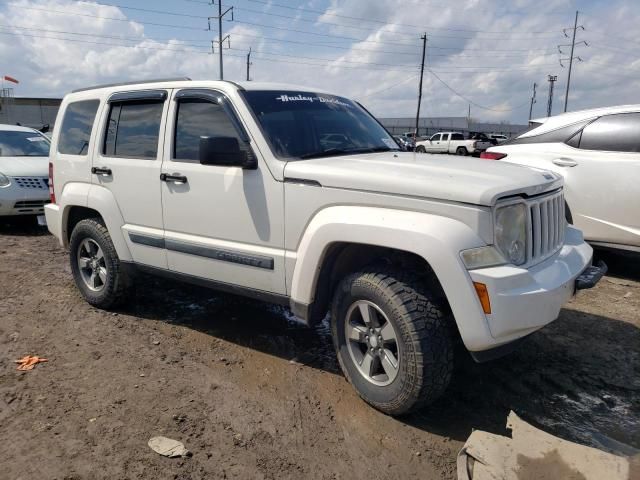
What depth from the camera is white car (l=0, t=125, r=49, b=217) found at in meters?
8.22

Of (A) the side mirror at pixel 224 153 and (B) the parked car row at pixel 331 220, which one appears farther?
(A) the side mirror at pixel 224 153

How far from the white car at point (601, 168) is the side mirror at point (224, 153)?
3.70 metres

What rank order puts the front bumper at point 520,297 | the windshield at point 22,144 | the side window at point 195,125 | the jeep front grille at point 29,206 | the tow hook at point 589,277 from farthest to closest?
the windshield at point 22,144, the jeep front grille at point 29,206, the side window at point 195,125, the tow hook at point 589,277, the front bumper at point 520,297

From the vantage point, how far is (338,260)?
3.31 meters

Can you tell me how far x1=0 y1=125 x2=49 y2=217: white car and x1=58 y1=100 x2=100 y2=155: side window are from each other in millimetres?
3846

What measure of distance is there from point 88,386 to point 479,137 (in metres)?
35.6

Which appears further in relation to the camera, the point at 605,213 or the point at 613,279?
the point at 613,279

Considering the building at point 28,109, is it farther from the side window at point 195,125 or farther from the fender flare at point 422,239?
the fender flare at point 422,239

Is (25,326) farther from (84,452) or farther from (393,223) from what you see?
(393,223)

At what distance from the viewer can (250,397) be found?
3.37m

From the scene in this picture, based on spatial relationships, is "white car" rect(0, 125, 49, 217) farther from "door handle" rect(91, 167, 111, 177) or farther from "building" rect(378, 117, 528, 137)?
"building" rect(378, 117, 528, 137)

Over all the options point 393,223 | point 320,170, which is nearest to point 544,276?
point 393,223

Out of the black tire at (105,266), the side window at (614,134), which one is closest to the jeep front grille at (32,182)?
the black tire at (105,266)

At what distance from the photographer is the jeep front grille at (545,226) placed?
9.73 feet
